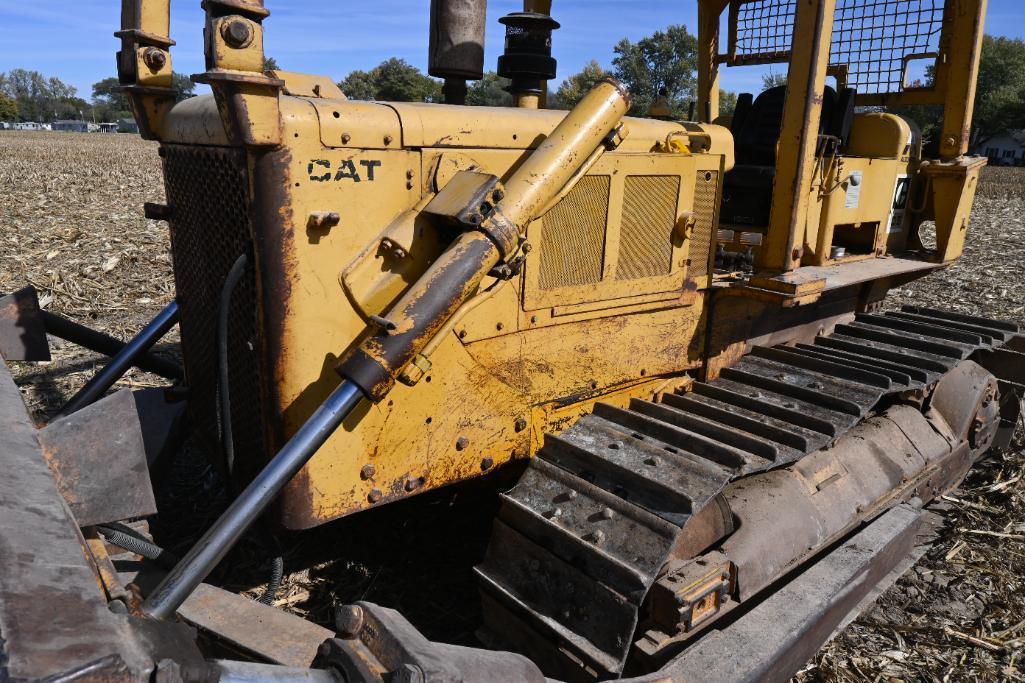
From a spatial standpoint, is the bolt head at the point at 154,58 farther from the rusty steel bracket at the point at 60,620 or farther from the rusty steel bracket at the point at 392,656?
the rusty steel bracket at the point at 392,656

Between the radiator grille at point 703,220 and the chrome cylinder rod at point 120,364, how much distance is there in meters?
2.41

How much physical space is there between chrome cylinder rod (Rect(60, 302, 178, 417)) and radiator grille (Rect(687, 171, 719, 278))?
7.92 feet

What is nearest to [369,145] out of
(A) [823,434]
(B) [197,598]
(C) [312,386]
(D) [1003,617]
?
(C) [312,386]

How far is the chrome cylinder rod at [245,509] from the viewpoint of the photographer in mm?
2137

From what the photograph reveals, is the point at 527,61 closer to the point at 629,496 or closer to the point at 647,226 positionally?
the point at 647,226

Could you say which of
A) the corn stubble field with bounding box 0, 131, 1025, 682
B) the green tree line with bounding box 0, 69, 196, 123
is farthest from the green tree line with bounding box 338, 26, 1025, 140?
the green tree line with bounding box 0, 69, 196, 123

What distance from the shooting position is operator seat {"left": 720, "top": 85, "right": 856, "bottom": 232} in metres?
4.61

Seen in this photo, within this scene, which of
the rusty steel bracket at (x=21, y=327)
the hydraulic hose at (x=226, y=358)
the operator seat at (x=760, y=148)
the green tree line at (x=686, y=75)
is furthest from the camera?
the green tree line at (x=686, y=75)

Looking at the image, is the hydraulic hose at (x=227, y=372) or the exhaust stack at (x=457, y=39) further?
the exhaust stack at (x=457, y=39)

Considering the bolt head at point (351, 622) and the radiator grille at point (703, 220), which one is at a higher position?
the radiator grille at point (703, 220)

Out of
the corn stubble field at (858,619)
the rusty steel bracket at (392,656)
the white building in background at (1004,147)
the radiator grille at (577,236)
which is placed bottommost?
the corn stubble field at (858,619)

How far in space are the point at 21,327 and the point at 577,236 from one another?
7.92 feet

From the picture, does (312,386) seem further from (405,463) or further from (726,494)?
(726,494)

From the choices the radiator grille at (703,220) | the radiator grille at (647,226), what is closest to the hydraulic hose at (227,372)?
the radiator grille at (647,226)
